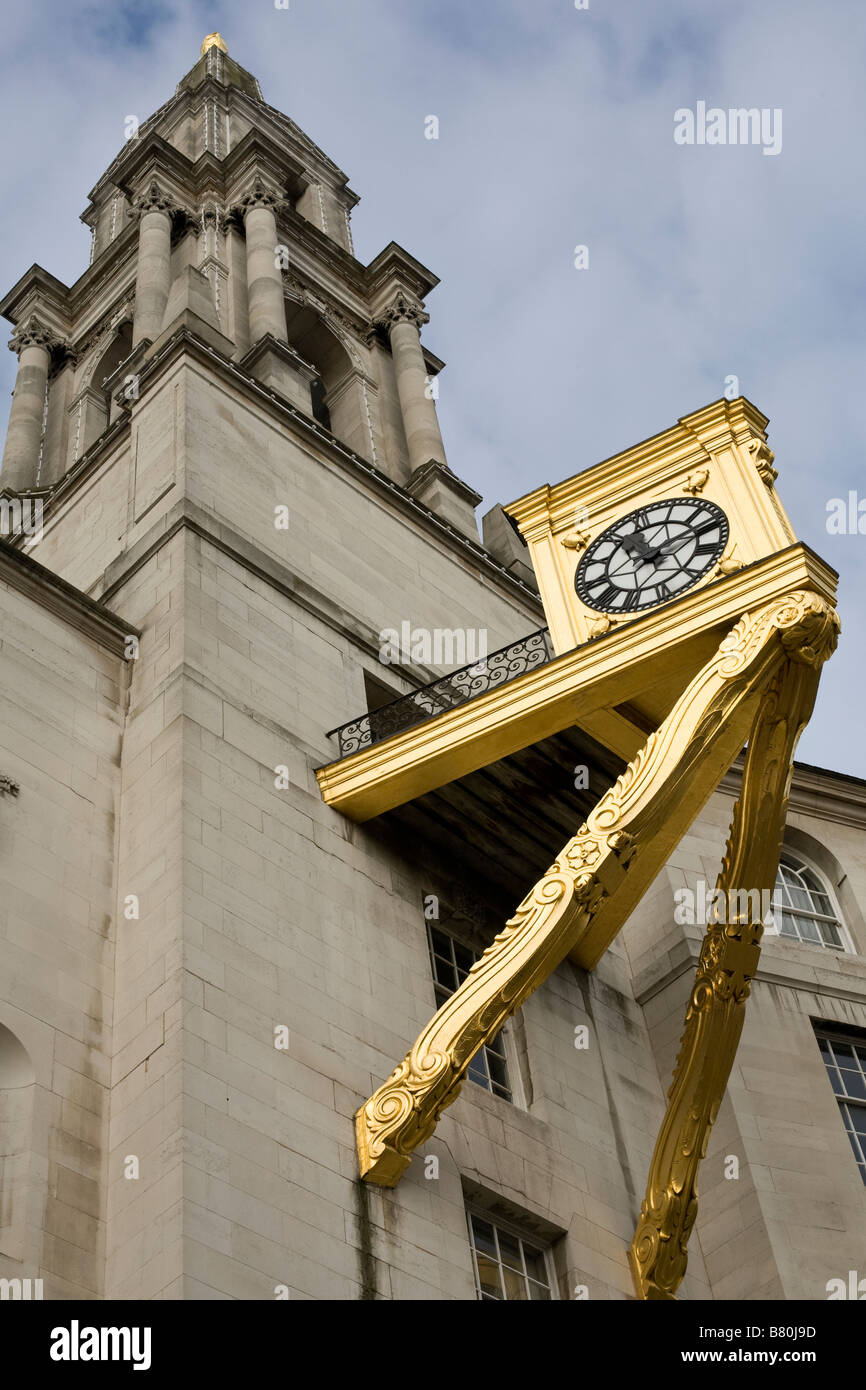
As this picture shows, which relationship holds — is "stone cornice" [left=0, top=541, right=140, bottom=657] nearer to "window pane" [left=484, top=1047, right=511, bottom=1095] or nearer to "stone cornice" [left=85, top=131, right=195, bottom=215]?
"window pane" [left=484, top=1047, right=511, bottom=1095]

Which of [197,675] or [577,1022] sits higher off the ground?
[197,675]

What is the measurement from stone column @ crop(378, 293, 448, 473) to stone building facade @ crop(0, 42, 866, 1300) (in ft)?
5.77

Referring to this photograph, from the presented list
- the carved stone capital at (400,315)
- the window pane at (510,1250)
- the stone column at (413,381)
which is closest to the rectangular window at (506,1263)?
the window pane at (510,1250)

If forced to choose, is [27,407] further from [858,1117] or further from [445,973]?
[858,1117]

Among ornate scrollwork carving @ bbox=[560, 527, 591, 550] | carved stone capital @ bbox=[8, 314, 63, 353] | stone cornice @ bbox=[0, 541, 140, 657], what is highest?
carved stone capital @ bbox=[8, 314, 63, 353]

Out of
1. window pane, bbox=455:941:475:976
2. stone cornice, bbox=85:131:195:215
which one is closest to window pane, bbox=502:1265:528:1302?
window pane, bbox=455:941:475:976

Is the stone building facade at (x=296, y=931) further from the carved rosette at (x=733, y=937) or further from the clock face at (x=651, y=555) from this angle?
the clock face at (x=651, y=555)

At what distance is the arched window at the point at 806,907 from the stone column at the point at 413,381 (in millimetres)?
9430

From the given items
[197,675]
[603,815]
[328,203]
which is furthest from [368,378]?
[603,815]

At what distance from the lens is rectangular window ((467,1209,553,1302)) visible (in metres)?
17.7

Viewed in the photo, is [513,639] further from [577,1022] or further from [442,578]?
[577,1022]
